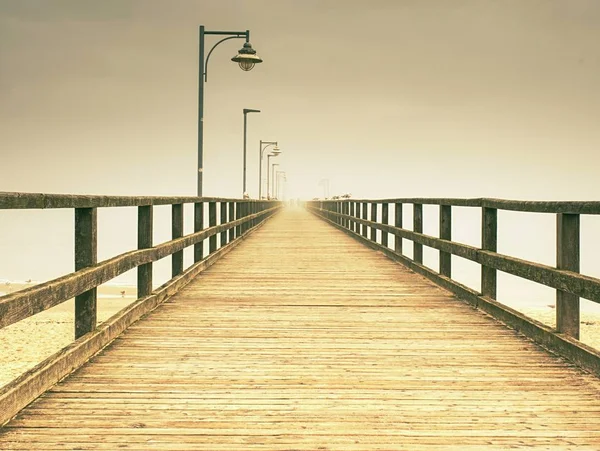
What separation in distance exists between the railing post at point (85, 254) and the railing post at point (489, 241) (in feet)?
14.0

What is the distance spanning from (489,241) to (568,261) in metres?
2.06

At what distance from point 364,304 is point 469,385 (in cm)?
345

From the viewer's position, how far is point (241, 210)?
2023cm

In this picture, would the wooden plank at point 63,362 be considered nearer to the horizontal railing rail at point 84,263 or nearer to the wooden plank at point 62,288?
the horizontal railing rail at point 84,263

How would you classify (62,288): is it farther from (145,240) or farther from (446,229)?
(446,229)

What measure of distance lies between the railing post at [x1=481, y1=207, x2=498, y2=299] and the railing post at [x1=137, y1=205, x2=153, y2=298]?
Answer: 367 cm

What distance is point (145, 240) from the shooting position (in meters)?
7.11

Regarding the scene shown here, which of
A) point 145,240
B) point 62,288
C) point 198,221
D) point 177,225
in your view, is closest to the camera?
point 62,288

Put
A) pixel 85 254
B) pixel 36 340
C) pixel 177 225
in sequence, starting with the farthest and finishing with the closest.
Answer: pixel 36 340 < pixel 177 225 < pixel 85 254

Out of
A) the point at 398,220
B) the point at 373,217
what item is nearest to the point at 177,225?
the point at 398,220

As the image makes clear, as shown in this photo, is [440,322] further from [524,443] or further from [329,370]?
[524,443]

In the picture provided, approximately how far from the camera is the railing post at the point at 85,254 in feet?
16.6

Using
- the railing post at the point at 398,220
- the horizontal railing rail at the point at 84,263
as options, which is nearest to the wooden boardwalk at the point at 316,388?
the horizontal railing rail at the point at 84,263

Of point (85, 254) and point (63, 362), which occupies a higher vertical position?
point (85, 254)
